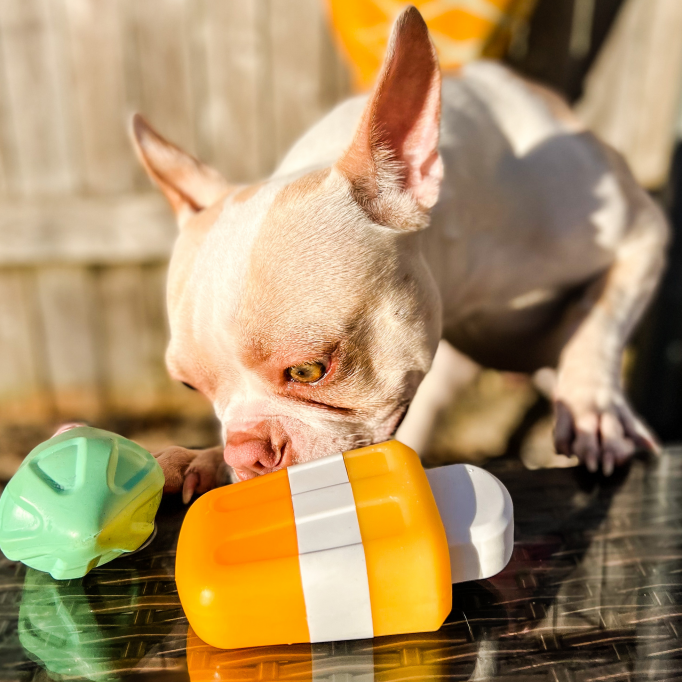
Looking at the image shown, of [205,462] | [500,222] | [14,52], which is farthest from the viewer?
[14,52]

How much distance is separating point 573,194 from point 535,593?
1073mm

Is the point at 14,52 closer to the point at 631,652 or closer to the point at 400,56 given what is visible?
the point at 400,56

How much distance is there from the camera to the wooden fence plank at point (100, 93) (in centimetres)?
267

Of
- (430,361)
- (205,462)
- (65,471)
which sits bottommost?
(205,462)

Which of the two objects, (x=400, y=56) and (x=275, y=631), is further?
(x=400, y=56)

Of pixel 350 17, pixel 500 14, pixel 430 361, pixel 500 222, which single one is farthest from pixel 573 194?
pixel 350 17

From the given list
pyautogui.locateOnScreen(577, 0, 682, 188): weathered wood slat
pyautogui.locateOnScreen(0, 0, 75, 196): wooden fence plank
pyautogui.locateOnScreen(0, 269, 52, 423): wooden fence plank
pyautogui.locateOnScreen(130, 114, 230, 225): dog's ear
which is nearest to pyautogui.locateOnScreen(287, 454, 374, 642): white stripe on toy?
pyautogui.locateOnScreen(130, 114, 230, 225): dog's ear

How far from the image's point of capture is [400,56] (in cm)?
107

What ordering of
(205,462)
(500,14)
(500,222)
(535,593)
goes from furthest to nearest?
(500,14) → (500,222) → (205,462) → (535,593)

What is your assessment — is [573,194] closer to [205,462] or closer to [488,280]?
[488,280]

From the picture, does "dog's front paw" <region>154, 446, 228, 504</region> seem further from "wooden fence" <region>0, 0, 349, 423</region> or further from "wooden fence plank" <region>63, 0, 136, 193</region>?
"wooden fence plank" <region>63, 0, 136, 193</region>

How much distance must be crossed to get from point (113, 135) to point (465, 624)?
2649 millimetres

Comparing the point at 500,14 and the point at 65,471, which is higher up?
the point at 500,14

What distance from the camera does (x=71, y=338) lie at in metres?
3.26
